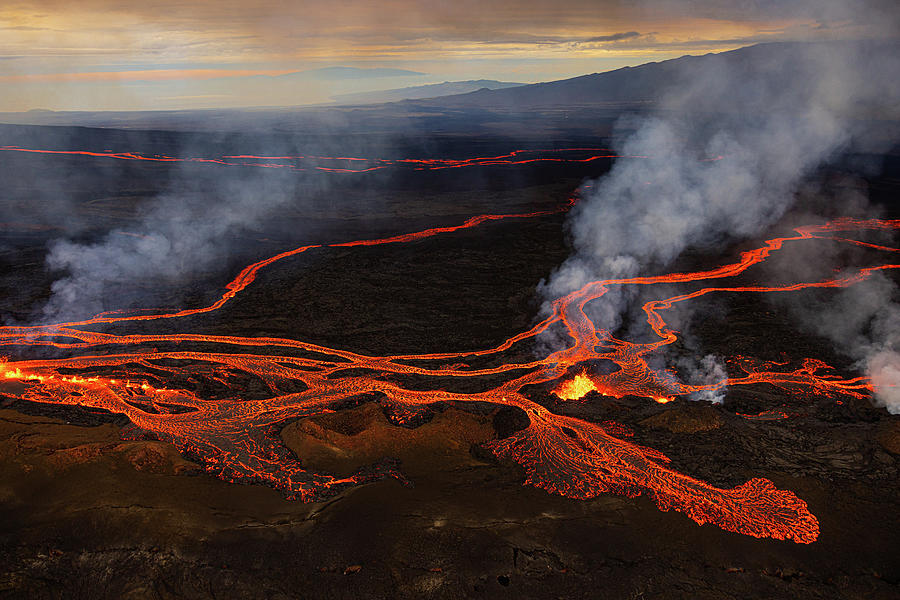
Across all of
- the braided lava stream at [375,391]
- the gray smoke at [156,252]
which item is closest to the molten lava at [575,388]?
the braided lava stream at [375,391]

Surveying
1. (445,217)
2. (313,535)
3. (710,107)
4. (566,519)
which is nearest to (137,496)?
(313,535)

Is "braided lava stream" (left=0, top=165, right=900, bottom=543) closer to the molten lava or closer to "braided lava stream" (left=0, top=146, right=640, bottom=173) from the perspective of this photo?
the molten lava

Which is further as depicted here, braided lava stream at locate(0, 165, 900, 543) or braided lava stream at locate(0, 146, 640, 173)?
braided lava stream at locate(0, 146, 640, 173)

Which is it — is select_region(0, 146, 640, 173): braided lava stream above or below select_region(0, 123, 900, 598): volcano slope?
above

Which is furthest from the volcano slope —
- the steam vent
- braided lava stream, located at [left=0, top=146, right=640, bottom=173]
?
braided lava stream, located at [left=0, top=146, right=640, bottom=173]

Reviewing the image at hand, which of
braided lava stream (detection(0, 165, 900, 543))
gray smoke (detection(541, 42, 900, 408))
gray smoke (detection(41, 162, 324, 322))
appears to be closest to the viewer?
braided lava stream (detection(0, 165, 900, 543))

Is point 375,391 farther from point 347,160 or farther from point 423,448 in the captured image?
point 347,160

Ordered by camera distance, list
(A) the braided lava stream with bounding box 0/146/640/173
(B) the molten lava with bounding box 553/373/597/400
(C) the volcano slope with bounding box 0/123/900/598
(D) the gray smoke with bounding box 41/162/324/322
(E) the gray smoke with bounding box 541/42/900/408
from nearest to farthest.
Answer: (C) the volcano slope with bounding box 0/123/900/598, (B) the molten lava with bounding box 553/373/597/400, (D) the gray smoke with bounding box 41/162/324/322, (E) the gray smoke with bounding box 541/42/900/408, (A) the braided lava stream with bounding box 0/146/640/173

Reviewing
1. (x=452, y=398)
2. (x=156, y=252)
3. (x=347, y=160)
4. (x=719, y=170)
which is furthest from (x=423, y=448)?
(x=347, y=160)
